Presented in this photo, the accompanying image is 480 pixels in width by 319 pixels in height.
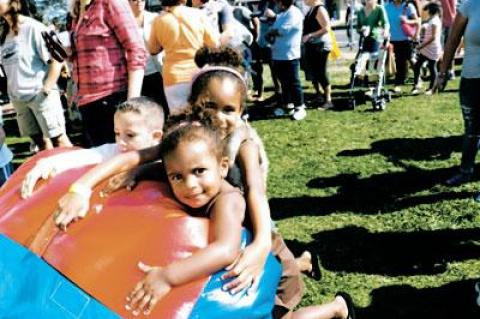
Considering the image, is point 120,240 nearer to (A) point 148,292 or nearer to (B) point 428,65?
(A) point 148,292

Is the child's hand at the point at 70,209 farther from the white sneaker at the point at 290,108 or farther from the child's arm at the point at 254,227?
the white sneaker at the point at 290,108

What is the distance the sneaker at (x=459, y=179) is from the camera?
5105 mm

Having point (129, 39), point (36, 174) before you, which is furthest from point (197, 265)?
point (129, 39)

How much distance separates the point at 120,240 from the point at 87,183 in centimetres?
35

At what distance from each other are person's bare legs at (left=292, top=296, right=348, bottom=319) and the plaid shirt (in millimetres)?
1988

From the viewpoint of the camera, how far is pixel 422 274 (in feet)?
12.2

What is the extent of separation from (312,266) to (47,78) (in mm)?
3217

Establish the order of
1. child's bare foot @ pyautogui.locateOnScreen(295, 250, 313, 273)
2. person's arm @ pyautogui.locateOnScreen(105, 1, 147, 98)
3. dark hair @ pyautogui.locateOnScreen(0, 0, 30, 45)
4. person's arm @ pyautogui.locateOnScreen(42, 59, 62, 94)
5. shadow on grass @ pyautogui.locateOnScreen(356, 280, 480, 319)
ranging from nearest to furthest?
1. shadow on grass @ pyautogui.locateOnScreen(356, 280, 480, 319)
2. child's bare foot @ pyautogui.locateOnScreen(295, 250, 313, 273)
3. person's arm @ pyautogui.locateOnScreen(105, 1, 147, 98)
4. dark hair @ pyautogui.locateOnScreen(0, 0, 30, 45)
5. person's arm @ pyautogui.locateOnScreen(42, 59, 62, 94)

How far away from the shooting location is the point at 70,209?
207 centimetres

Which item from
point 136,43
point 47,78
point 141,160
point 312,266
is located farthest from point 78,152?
point 47,78

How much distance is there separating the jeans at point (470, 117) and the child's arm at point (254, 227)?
2864mm

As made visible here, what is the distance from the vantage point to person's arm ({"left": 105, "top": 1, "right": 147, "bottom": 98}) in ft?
12.3

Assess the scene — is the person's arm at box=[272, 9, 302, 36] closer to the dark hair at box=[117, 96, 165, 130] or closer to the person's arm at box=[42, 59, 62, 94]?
the person's arm at box=[42, 59, 62, 94]

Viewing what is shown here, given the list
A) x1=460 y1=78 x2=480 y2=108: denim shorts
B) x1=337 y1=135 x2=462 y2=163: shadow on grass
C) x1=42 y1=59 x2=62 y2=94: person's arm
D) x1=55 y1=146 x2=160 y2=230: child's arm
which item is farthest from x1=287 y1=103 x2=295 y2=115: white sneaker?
x1=55 y1=146 x2=160 y2=230: child's arm
